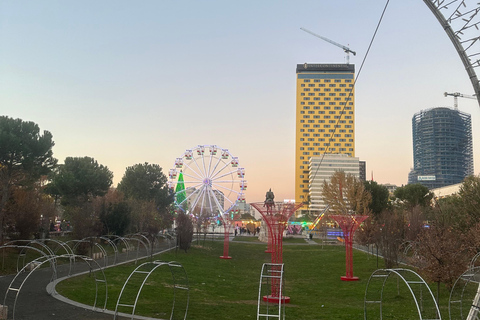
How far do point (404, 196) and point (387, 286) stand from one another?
150 ft

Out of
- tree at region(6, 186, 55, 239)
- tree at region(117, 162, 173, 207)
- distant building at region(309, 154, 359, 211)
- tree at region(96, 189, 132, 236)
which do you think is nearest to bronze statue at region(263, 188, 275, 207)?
tree at region(6, 186, 55, 239)

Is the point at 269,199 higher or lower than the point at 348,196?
lower

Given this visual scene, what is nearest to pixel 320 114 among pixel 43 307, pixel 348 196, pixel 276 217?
pixel 348 196

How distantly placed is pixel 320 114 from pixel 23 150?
15741cm

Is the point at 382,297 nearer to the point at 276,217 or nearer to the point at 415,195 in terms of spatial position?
the point at 276,217

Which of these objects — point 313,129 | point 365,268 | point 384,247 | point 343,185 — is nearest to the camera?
point 384,247

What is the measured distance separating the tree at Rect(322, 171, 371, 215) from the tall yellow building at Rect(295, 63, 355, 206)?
113945mm

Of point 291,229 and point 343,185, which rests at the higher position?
point 343,185

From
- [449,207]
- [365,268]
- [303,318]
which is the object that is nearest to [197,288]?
[303,318]

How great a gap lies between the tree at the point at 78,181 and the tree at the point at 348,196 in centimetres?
3098

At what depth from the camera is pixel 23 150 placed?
3591 cm

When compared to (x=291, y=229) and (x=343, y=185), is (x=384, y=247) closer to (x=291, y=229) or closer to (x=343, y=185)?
(x=343, y=185)

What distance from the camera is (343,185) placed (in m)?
59.4

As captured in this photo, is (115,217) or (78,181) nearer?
(115,217)
